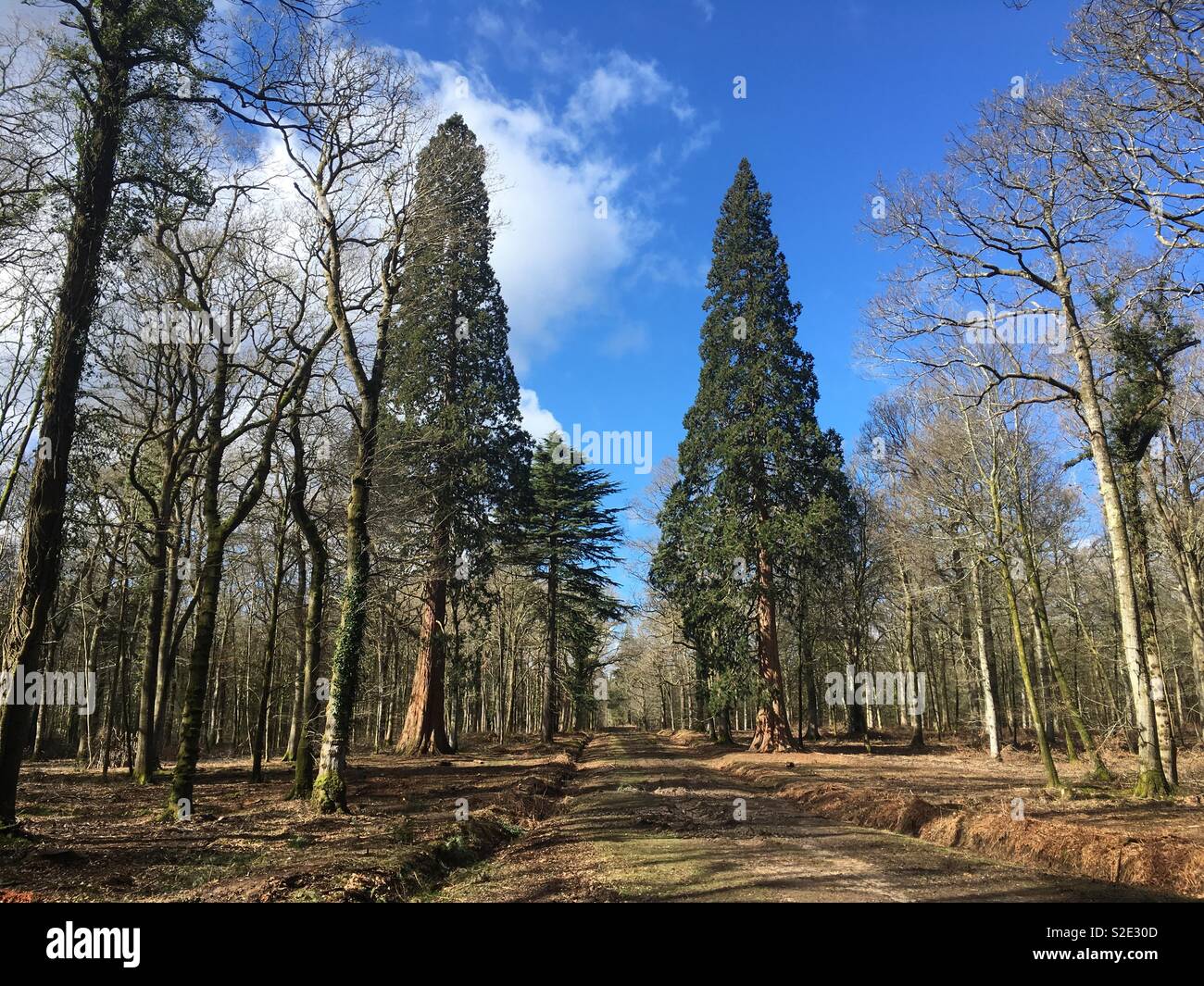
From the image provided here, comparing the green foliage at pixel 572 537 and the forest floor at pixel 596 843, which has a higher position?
the green foliage at pixel 572 537

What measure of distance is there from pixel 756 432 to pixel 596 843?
19.6m

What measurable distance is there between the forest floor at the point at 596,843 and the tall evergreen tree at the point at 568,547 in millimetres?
16394

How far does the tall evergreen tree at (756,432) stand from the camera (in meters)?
25.3

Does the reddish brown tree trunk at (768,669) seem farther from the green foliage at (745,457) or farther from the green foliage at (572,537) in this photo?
the green foliage at (572,537)

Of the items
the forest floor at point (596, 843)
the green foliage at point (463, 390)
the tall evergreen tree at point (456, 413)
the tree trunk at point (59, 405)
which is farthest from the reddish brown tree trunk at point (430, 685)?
the tree trunk at point (59, 405)

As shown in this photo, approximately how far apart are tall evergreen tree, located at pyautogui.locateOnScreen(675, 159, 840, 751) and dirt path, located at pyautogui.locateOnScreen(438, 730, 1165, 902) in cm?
1257

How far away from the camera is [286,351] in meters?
14.0

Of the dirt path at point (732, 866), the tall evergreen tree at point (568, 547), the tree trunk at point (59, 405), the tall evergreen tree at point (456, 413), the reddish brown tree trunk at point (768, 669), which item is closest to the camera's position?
the dirt path at point (732, 866)

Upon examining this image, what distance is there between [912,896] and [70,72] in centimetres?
1457

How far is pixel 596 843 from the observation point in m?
9.49

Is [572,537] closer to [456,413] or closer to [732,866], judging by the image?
[456,413]

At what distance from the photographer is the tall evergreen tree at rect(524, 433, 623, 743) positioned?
32.9 m

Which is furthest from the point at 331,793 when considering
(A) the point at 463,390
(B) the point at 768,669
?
(B) the point at 768,669
